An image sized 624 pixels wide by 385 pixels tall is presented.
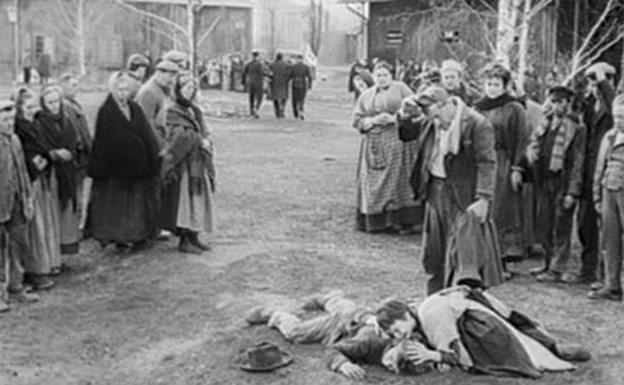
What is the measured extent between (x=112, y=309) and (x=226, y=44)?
3951cm

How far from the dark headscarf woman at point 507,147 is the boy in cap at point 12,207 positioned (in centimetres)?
384

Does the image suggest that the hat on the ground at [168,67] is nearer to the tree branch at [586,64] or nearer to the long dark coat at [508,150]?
the long dark coat at [508,150]

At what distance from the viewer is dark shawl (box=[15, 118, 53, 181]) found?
337 inches

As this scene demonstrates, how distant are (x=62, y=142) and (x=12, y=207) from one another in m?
1.02

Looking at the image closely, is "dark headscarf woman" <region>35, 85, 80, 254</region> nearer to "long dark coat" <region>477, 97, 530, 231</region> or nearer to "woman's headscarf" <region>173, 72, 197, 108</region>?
"woman's headscarf" <region>173, 72, 197, 108</region>

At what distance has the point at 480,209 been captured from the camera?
7070mm

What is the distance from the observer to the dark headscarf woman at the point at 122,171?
955cm

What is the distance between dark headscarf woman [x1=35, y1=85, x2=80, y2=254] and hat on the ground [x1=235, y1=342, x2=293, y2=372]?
3.13 meters

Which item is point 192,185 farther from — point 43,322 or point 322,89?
point 322,89

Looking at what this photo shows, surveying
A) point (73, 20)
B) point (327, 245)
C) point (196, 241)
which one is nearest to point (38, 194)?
point (196, 241)

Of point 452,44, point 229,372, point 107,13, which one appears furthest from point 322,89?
point 229,372

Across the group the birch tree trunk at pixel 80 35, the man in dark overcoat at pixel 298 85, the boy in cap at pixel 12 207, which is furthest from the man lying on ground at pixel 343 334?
the birch tree trunk at pixel 80 35

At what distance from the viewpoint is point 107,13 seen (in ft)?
143

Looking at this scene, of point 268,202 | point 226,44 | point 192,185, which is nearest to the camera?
point 192,185
